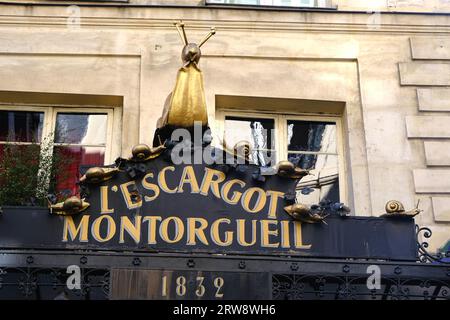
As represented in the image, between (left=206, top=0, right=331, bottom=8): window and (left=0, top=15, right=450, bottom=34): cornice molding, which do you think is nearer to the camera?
(left=0, top=15, right=450, bottom=34): cornice molding

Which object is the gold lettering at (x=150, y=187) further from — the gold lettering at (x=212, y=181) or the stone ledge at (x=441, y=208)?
the stone ledge at (x=441, y=208)

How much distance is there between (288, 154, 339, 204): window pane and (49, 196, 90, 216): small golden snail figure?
3.35 meters

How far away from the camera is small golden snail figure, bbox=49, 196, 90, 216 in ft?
28.2

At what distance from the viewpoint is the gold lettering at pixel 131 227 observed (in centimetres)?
863

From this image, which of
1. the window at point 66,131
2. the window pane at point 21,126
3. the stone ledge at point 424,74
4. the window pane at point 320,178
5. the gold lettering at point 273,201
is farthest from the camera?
the stone ledge at point 424,74

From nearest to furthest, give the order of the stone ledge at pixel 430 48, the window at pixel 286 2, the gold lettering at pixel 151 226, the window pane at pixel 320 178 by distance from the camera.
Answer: the gold lettering at pixel 151 226 < the window pane at pixel 320 178 < the stone ledge at pixel 430 48 < the window at pixel 286 2

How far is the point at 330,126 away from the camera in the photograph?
11.9 metres

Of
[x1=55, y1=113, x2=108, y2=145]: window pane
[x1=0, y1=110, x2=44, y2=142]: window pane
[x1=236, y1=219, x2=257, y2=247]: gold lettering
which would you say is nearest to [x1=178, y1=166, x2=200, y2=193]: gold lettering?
[x1=236, y1=219, x2=257, y2=247]: gold lettering

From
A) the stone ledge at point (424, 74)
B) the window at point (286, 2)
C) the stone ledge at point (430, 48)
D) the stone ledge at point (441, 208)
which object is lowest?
the stone ledge at point (441, 208)

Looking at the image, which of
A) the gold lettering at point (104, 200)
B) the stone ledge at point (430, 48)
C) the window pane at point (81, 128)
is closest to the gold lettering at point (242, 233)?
the gold lettering at point (104, 200)

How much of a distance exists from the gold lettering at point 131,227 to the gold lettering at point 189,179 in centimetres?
53

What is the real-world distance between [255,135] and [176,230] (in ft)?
10.8

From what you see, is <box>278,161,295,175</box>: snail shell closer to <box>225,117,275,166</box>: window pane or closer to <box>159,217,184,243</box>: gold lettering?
<box>159,217,184,243</box>: gold lettering

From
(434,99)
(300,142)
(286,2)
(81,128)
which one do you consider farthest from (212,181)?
(286,2)
